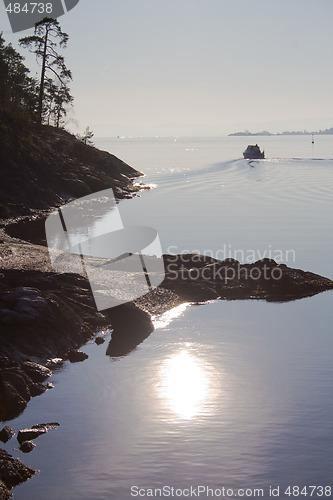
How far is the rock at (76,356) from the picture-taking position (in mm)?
18328

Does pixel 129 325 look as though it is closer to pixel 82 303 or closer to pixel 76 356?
pixel 82 303

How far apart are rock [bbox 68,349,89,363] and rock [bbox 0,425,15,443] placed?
4444 mm

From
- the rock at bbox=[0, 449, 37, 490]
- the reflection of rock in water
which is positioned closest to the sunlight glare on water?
the reflection of rock in water

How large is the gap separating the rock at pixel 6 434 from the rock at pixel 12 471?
1.22 metres

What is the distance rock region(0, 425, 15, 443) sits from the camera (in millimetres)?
13672

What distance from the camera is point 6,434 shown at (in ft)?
45.2

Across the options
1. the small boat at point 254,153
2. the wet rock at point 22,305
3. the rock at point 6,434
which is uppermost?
the small boat at point 254,153

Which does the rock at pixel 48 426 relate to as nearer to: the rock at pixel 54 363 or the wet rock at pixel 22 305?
the rock at pixel 54 363

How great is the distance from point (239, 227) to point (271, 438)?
118 ft

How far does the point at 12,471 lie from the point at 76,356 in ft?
21.2

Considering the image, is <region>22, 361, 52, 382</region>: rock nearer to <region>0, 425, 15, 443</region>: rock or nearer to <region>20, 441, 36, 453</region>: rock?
<region>0, 425, 15, 443</region>: rock

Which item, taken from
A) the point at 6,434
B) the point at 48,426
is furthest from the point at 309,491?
the point at 6,434

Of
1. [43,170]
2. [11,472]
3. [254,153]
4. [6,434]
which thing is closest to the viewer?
[11,472]

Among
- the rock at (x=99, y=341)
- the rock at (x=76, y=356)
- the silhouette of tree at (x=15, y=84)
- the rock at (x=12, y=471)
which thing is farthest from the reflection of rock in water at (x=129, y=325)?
the silhouette of tree at (x=15, y=84)
